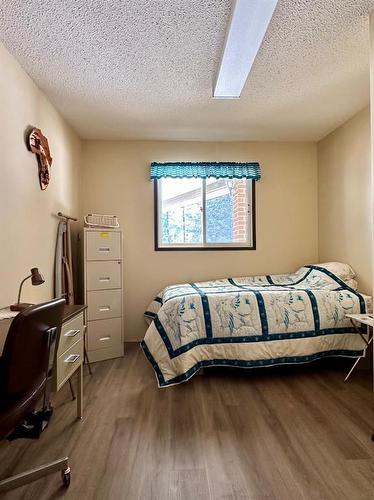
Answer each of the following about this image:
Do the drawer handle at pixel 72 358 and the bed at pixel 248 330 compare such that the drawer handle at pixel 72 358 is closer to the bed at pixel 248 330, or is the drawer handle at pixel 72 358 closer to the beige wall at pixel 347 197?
the bed at pixel 248 330

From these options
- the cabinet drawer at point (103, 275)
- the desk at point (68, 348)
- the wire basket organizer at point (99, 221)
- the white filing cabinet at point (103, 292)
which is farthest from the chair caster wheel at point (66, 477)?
the wire basket organizer at point (99, 221)

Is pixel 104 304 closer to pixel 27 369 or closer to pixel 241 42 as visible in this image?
pixel 27 369

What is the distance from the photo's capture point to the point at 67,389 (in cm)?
262

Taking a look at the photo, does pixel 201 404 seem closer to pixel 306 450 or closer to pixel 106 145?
pixel 306 450

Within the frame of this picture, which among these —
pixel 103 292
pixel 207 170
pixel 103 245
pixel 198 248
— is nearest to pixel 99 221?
pixel 103 245

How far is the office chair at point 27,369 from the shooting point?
3.64 ft

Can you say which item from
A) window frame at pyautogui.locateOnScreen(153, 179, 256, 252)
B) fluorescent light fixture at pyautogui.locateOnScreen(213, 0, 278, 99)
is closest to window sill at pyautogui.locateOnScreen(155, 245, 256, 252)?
window frame at pyautogui.locateOnScreen(153, 179, 256, 252)

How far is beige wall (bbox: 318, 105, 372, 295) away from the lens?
10.2 feet

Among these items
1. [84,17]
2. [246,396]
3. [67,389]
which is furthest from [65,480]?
[84,17]

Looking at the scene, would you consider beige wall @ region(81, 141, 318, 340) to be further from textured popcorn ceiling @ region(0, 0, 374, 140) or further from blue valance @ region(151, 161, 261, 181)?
textured popcorn ceiling @ region(0, 0, 374, 140)

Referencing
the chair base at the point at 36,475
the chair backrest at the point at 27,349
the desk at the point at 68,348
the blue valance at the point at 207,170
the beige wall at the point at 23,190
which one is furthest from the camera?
the blue valance at the point at 207,170

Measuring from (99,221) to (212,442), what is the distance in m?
2.37

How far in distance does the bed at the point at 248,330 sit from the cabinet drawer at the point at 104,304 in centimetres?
75

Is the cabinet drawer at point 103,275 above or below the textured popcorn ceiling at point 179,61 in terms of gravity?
below
